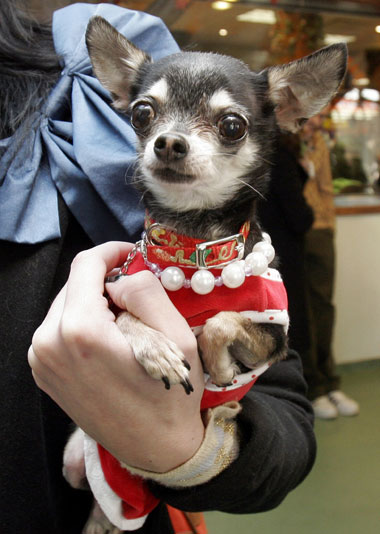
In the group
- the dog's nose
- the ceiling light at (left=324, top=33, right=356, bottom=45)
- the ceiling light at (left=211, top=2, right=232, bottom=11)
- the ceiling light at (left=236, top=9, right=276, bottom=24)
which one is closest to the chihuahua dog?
the dog's nose

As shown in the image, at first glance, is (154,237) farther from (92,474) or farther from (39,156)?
(92,474)

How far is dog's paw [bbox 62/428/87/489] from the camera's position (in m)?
A: 0.93

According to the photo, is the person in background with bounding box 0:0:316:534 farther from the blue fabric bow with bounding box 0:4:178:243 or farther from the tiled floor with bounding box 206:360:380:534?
the tiled floor with bounding box 206:360:380:534

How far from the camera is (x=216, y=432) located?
85 centimetres

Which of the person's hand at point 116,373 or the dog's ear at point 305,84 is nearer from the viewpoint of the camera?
the person's hand at point 116,373

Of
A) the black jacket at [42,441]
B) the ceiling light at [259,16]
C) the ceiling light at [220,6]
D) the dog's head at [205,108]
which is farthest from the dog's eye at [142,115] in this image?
the ceiling light at [259,16]

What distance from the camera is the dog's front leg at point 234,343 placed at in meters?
0.81

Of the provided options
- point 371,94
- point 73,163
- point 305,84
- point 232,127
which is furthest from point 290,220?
point 371,94

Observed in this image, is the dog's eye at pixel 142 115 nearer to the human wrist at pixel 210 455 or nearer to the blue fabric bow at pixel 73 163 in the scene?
the blue fabric bow at pixel 73 163

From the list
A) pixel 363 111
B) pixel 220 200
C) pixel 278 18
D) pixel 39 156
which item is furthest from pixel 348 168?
pixel 39 156

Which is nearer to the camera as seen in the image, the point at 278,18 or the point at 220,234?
the point at 220,234

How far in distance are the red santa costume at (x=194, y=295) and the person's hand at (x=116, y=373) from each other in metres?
0.08

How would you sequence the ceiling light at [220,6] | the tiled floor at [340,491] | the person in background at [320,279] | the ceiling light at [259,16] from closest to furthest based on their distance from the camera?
the tiled floor at [340,491] < the ceiling light at [220,6] < the ceiling light at [259,16] < the person in background at [320,279]

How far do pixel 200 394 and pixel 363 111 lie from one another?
209 centimetres
